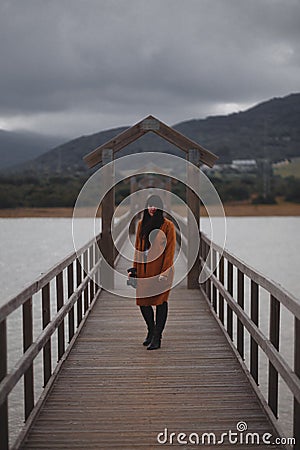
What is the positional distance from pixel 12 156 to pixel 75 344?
98884mm

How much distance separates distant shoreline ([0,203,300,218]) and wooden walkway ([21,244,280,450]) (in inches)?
2019

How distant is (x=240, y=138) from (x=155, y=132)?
74.4 meters

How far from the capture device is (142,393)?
17.7ft

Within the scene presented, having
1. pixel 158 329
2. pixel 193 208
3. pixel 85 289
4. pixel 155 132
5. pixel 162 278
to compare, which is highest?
pixel 155 132

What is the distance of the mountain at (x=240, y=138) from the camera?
75625 millimetres

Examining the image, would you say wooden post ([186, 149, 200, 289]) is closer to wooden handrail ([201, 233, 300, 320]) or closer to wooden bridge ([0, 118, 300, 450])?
wooden bridge ([0, 118, 300, 450])

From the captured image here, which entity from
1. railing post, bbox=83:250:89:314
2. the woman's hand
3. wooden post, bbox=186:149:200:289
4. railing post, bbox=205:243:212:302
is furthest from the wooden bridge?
wooden post, bbox=186:149:200:289

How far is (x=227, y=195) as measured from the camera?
6525 centimetres

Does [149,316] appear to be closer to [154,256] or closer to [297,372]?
[154,256]

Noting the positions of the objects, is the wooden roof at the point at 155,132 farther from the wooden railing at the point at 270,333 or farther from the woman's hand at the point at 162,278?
the woman's hand at the point at 162,278

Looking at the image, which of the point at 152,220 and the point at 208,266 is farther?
the point at 208,266

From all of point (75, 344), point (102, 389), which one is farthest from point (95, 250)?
point (102, 389)

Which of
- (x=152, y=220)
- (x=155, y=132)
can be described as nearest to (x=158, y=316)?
(x=152, y=220)

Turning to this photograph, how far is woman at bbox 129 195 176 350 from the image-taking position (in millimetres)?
6641
